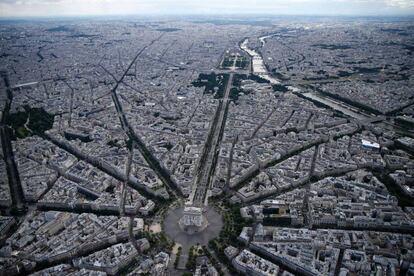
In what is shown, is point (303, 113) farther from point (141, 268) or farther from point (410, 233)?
point (141, 268)

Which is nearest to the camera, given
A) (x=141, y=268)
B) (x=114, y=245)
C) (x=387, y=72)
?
(x=141, y=268)

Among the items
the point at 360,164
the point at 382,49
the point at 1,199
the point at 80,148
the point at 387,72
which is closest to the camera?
the point at 1,199

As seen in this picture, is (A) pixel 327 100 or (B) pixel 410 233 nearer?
(B) pixel 410 233

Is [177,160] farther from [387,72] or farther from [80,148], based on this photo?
[387,72]

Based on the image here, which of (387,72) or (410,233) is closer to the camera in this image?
(410,233)

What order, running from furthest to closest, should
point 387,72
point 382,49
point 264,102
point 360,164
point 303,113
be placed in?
point 382,49 → point 387,72 → point 264,102 → point 303,113 → point 360,164

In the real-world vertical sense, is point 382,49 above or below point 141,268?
above

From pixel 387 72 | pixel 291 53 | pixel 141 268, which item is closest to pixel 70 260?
pixel 141 268

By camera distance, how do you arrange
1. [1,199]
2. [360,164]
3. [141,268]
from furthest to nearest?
[360,164] → [1,199] → [141,268]

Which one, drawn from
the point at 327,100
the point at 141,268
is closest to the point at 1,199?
the point at 141,268
